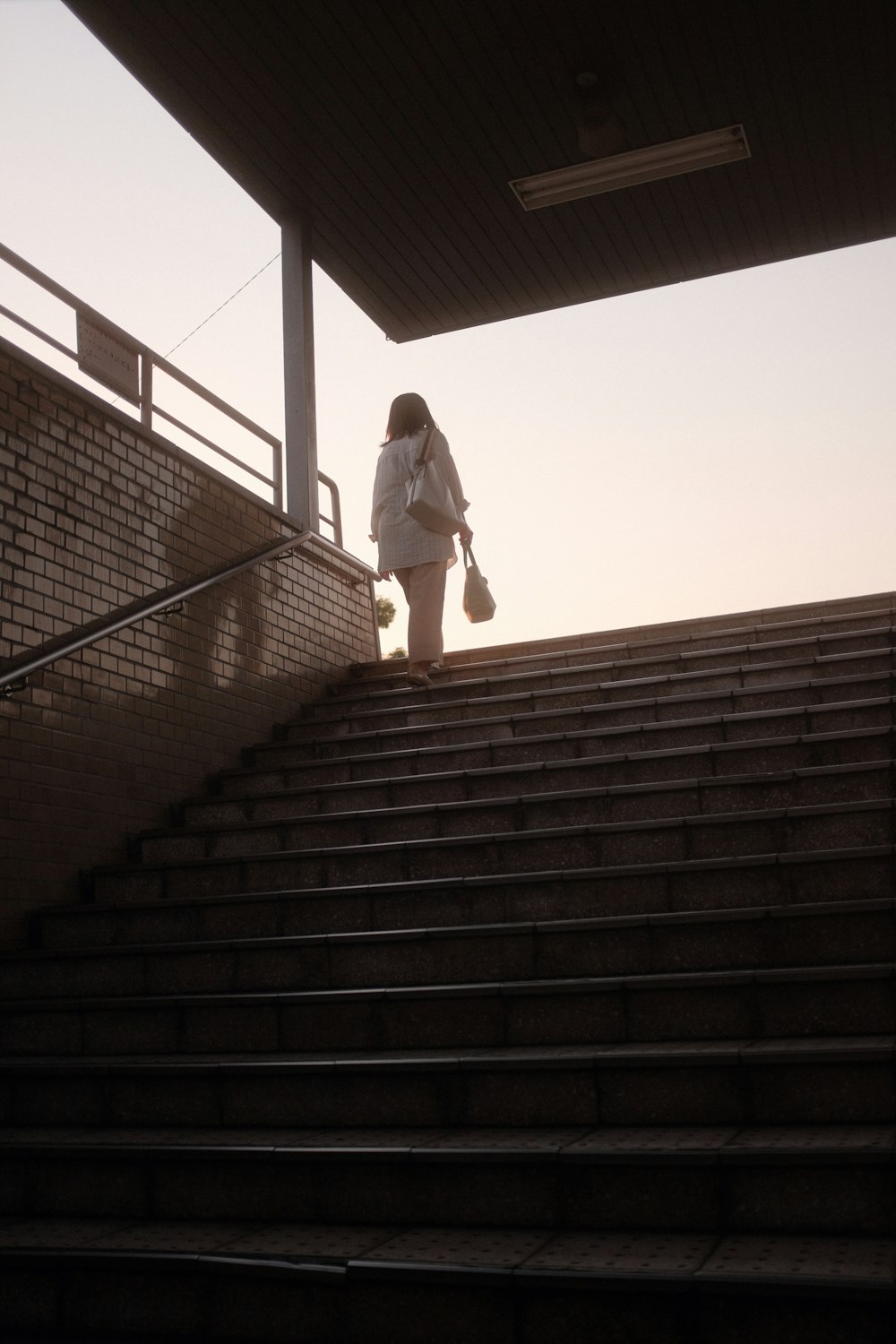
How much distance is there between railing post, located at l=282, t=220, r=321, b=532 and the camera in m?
8.25

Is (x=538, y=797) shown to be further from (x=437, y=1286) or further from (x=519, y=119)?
(x=519, y=119)

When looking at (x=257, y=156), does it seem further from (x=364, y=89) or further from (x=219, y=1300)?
(x=219, y=1300)

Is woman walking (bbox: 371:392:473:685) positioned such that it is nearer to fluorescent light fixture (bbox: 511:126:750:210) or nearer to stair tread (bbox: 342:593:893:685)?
stair tread (bbox: 342:593:893:685)

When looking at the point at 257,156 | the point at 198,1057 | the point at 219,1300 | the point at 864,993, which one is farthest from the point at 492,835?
the point at 257,156

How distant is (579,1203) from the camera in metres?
3.01

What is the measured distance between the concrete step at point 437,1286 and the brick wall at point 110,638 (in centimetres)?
216

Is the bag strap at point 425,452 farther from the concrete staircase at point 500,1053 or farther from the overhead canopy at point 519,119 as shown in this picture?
the concrete staircase at point 500,1053

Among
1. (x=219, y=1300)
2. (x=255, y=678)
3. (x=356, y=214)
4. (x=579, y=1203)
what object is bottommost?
(x=219, y=1300)

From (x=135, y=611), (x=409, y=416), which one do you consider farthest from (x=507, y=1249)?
(x=409, y=416)

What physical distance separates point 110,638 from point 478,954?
110 inches

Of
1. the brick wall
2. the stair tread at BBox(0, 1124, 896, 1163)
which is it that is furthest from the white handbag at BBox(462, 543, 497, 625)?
the stair tread at BBox(0, 1124, 896, 1163)

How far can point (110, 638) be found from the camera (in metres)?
5.97

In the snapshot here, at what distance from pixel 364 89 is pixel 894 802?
5.18 metres

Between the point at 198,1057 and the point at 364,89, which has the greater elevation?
the point at 364,89
